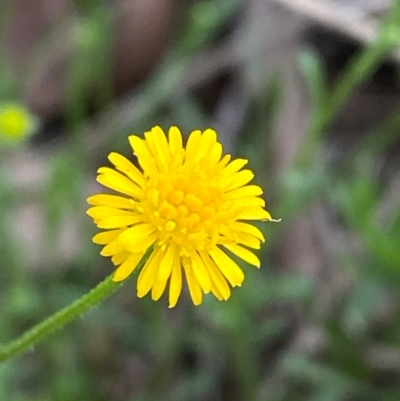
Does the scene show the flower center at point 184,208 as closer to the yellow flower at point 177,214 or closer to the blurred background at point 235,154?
the yellow flower at point 177,214

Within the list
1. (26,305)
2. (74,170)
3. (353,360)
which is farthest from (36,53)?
(353,360)

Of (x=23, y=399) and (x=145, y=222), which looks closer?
(x=145, y=222)

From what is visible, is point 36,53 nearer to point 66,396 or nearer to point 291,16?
point 291,16

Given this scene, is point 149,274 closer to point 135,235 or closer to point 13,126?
point 135,235

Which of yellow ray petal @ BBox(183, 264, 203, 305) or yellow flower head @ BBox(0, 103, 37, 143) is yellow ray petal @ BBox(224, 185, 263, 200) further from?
yellow flower head @ BBox(0, 103, 37, 143)

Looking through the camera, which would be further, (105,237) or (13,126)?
(13,126)

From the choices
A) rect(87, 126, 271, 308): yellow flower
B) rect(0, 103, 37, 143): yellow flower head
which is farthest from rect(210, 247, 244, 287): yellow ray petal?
rect(0, 103, 37, 143): yellow flower head

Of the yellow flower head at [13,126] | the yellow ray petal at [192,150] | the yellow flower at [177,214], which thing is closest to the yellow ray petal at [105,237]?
the yellow flower at [177,214]

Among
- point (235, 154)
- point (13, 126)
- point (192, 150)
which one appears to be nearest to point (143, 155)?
point (192, 150)
